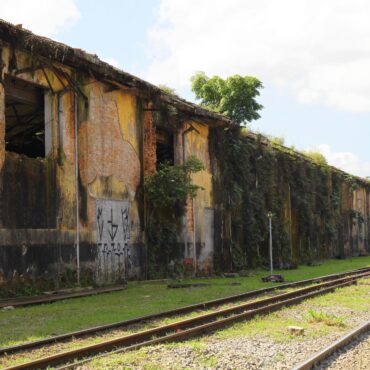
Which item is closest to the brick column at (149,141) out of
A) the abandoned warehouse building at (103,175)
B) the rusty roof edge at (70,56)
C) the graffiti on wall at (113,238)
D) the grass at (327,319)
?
the abandoned warehouse building at (103,175)

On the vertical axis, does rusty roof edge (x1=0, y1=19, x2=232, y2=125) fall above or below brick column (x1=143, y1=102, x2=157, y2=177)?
above

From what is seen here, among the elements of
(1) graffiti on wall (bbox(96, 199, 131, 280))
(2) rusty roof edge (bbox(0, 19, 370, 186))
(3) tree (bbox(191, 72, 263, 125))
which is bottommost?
(1) graffiti on wall (bbox(96, 199, 131, 280))

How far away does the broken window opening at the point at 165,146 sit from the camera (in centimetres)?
2223

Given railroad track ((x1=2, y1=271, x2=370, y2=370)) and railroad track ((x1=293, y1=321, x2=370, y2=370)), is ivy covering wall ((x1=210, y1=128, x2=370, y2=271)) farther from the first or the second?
railroad track ((x1=293, y1=321, x2=370, y2=370))

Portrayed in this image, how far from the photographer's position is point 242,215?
27.1 m

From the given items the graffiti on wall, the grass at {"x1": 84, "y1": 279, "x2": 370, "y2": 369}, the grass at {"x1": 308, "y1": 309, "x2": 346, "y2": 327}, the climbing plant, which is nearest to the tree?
the climbing plant

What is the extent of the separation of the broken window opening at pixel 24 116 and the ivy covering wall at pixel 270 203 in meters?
8.29

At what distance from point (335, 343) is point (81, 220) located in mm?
10286

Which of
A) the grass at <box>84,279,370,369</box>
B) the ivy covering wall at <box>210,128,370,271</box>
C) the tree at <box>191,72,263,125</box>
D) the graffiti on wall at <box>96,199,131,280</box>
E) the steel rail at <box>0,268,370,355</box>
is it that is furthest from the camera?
the tree at <box>191,72,263,125</box>

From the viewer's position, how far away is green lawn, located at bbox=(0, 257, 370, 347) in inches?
372

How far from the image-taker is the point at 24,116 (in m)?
18.1

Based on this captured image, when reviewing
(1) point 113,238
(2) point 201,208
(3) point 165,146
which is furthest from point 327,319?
(3) point 165,146

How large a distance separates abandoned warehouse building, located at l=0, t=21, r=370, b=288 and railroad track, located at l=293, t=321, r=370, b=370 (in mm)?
8659

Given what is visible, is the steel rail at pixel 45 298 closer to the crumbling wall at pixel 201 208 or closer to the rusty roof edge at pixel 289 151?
the crumbling wall at pixel 201 208
